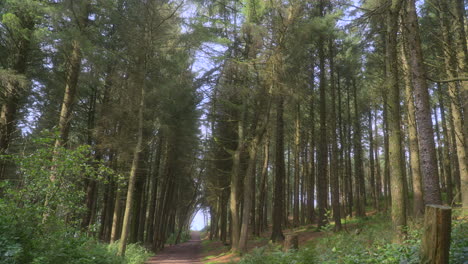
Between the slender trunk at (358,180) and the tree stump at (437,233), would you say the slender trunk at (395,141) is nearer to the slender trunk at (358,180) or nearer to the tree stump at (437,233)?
the tree stump at (437,233)

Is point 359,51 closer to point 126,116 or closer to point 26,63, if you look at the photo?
point 126,116

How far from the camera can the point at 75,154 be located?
780 centimetres

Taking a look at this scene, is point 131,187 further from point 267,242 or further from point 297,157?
point 297,157

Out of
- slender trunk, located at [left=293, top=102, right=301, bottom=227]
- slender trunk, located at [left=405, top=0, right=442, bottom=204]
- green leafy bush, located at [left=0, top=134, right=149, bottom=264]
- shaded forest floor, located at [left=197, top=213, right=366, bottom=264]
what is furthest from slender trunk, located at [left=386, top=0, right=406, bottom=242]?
slender trunk, located at [left=293, top=102, right=301, bottom=227]

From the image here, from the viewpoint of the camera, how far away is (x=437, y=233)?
3.43 m

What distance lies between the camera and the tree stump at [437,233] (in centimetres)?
338

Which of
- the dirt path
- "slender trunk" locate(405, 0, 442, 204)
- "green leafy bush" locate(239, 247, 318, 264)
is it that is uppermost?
"slender trunk" locate(405, 0, 442, 204)

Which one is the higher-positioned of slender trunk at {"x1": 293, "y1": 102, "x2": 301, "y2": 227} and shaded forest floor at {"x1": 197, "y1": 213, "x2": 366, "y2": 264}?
slender trunk at {"x1": 293, "y1": 102, "x2": 301, "y2": 227}

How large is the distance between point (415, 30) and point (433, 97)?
15.0 meters

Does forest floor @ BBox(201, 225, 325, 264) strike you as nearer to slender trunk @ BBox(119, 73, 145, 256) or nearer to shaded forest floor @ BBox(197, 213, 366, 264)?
shaded forest floor @ BBox(197, 213, 366, 264)

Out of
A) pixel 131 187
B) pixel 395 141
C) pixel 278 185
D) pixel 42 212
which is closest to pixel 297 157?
pixel 278 185

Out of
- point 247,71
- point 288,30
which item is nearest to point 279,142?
point 247,71

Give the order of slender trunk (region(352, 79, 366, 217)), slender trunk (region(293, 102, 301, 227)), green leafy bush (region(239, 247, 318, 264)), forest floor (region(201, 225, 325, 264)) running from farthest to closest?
1. slender trunk (region(352, 79, 366, 217))
2. slender trunk (region(293, 102, 301, 227))
3. forest floor (region(201, 225, 325, 264))
4. green leafy bush (region(239, 247, 318, 264))

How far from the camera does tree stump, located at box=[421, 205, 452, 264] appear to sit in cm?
338
